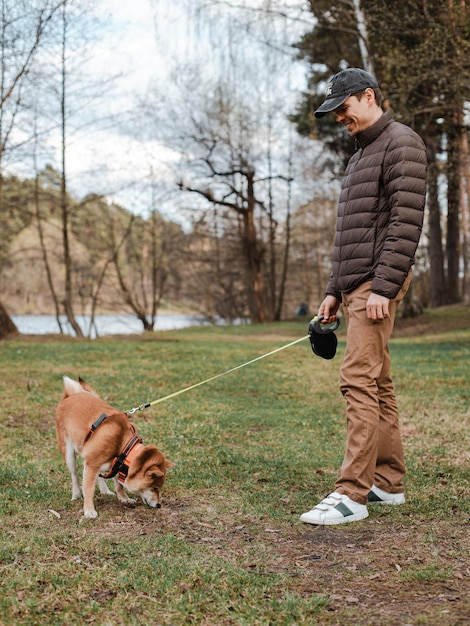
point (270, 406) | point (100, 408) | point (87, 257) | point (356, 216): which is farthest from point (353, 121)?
point (87, 257)

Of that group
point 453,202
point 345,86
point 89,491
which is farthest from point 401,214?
point 453,202

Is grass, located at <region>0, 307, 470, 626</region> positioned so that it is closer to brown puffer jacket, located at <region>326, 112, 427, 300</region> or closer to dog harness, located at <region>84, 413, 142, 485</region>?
dog harness, located at <region>84, 413, 142, 485</region>

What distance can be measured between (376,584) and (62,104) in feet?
70.2

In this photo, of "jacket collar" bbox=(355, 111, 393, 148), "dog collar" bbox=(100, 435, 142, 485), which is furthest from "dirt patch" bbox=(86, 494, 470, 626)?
"jacket collar" bbox=(355, 111, 393, 148)

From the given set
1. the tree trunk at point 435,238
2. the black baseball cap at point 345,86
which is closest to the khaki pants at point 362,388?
the black baseball cap at point 345,86

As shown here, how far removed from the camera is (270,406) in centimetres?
828

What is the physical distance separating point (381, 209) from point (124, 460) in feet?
7.19

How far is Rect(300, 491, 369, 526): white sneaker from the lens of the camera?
3.77 metres

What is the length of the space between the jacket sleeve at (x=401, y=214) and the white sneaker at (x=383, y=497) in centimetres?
133

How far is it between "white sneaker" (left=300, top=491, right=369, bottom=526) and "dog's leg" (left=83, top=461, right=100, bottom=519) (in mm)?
1303

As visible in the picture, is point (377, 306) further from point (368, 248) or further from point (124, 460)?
point (124, 460)

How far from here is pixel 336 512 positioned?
3.77 meters

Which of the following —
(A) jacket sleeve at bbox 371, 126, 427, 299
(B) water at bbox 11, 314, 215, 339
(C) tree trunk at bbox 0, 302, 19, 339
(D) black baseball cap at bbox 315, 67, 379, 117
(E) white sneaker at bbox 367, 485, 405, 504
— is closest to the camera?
(A) jacket sleeve at bbox 371, 126, 427, 299

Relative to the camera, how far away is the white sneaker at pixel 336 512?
3768 millimetres
